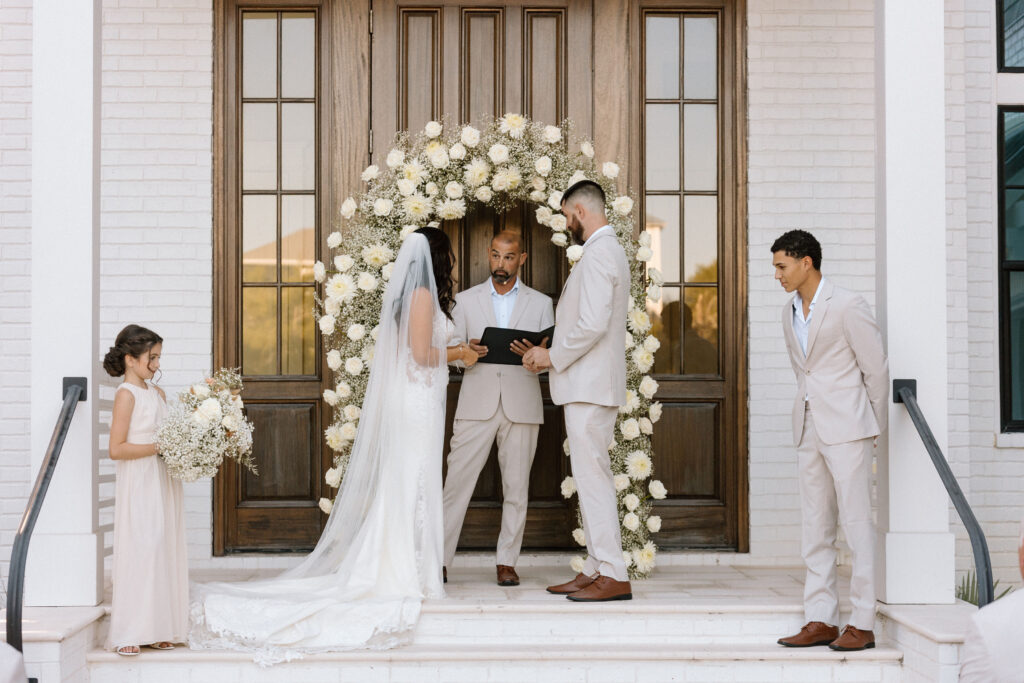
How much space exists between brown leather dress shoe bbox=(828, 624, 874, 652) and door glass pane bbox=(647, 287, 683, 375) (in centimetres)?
221

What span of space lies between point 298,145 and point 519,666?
3555 mm

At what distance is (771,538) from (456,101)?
3408mm

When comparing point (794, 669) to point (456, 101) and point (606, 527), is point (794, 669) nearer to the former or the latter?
point (606, 527)

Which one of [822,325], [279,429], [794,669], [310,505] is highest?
[822,325]

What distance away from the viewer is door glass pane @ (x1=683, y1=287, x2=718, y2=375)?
6516mm

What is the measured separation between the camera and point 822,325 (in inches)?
183

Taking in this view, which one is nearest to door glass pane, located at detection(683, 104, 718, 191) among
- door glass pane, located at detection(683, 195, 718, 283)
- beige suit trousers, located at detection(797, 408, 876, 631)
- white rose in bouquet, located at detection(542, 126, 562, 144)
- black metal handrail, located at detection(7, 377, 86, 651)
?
door glass pane, located at detection(683, 195, 718, 283)

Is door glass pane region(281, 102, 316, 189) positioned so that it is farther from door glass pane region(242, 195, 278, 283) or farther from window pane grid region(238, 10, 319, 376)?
door glass pane region(242, 195, 278, 283)

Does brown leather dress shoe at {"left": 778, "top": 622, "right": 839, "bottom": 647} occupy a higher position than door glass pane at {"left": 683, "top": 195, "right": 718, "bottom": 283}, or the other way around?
door glass pane at {"left": 683, "top": 195, "right": 718, "bottom": 283}

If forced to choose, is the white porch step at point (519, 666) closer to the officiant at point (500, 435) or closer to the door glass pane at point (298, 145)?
the officiant at point (500, 435)

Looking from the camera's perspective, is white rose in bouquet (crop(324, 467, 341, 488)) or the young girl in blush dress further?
white rose in bouquet (crop(324, 467, 341, 488))

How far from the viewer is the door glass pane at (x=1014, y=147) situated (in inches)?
260

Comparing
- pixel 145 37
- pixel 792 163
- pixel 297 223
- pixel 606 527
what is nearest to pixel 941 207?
pixel 792 163

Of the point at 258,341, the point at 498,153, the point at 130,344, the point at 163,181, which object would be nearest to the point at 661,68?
the point at 498,153
